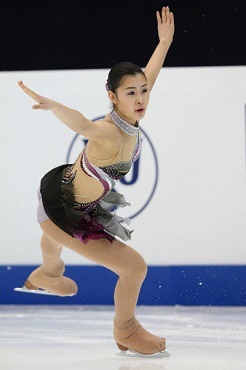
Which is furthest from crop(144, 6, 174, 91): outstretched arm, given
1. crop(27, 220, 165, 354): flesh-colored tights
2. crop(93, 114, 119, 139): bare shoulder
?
crop(27, 220, 165, 354): flesh-colored tights

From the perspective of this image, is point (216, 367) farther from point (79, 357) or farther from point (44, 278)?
point (44, 278)

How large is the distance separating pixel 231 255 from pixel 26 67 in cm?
199

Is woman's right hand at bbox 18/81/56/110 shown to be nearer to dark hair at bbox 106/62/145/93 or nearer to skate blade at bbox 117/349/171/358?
dark hair at bbox 106/62/145/93

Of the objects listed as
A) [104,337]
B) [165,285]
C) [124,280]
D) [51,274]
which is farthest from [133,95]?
[165,285]

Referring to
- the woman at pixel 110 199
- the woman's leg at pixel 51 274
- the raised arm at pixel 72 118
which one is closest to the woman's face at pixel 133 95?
the woman at pixel 110 199

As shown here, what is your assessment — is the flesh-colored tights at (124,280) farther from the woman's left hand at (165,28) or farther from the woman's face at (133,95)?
the woman's left hand at (165,28)

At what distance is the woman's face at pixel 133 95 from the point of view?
3.75 metres

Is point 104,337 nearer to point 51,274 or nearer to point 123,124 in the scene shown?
point 51,274

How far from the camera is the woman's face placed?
375 centimetres

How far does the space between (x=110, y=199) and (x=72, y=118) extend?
2.72ft

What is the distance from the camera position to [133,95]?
3.76m

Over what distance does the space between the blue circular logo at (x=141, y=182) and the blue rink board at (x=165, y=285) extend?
443 millimetres

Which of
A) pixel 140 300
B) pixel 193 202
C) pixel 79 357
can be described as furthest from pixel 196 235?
pixel 79 357

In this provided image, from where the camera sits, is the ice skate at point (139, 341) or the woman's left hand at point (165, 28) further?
the woman's left hand at point (165, 28)
